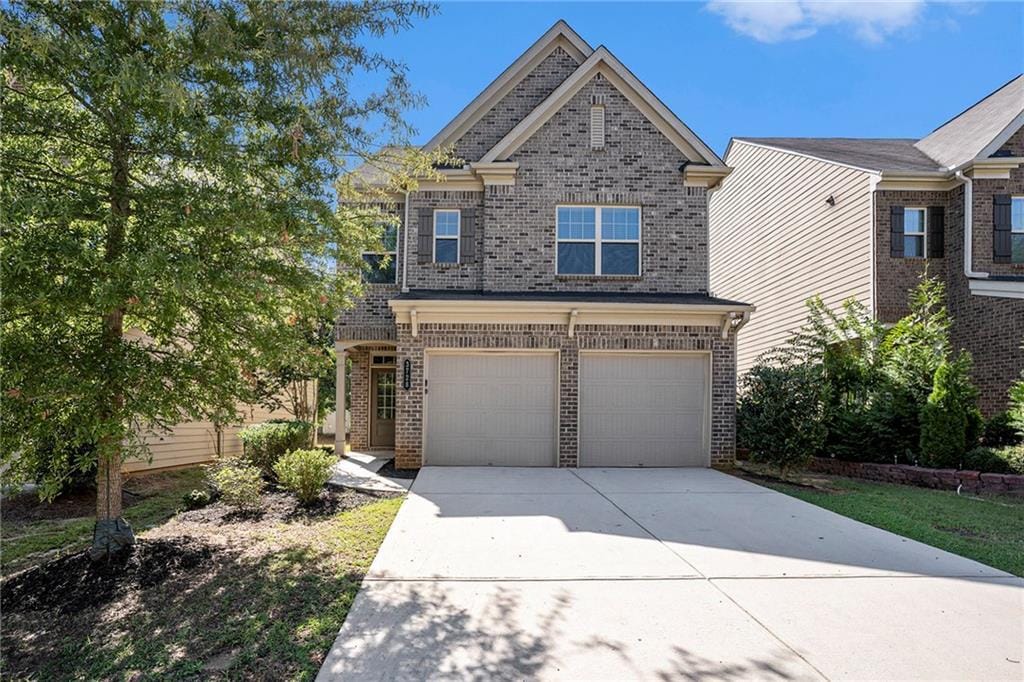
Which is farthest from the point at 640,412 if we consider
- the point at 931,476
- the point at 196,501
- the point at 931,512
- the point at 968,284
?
the point at 968,284

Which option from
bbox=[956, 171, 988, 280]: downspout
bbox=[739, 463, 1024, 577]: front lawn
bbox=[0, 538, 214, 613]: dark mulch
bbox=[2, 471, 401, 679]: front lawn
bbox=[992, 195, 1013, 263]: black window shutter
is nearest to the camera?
bbox=[2, 471, 401, 679]: front lawn

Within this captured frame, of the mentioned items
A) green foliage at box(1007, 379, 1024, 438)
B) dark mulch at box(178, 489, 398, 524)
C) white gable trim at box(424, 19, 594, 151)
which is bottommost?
dark mulch at box(178, 489, 398, 524)

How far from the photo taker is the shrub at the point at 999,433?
970 centimetres

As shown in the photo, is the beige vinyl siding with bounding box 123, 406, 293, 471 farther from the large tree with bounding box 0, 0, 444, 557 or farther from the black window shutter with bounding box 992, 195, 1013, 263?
the black window shutter with bounding box 992, 195, 1013, 263

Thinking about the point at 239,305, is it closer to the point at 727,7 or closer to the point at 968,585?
the point at 968,585

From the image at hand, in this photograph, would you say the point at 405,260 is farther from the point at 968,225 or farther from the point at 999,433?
the point at 968,225

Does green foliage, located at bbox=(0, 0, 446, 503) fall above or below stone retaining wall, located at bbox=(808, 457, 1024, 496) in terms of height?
above

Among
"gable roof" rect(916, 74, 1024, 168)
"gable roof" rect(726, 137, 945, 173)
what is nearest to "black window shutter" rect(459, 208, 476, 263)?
"gable roof" rect(726, 137, 945, 173)

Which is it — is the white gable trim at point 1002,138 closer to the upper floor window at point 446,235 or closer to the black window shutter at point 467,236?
the black window shutter at point 467,236

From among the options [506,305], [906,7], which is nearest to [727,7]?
[906,7]

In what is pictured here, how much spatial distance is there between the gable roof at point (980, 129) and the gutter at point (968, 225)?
42cm

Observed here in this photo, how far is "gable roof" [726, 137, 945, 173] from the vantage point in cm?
1336

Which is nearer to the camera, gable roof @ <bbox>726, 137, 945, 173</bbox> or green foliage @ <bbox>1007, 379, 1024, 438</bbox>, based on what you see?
green foliage @ <bbox>1007, 379, 1024, 438</bbox>

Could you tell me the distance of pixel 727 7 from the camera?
9.36m
